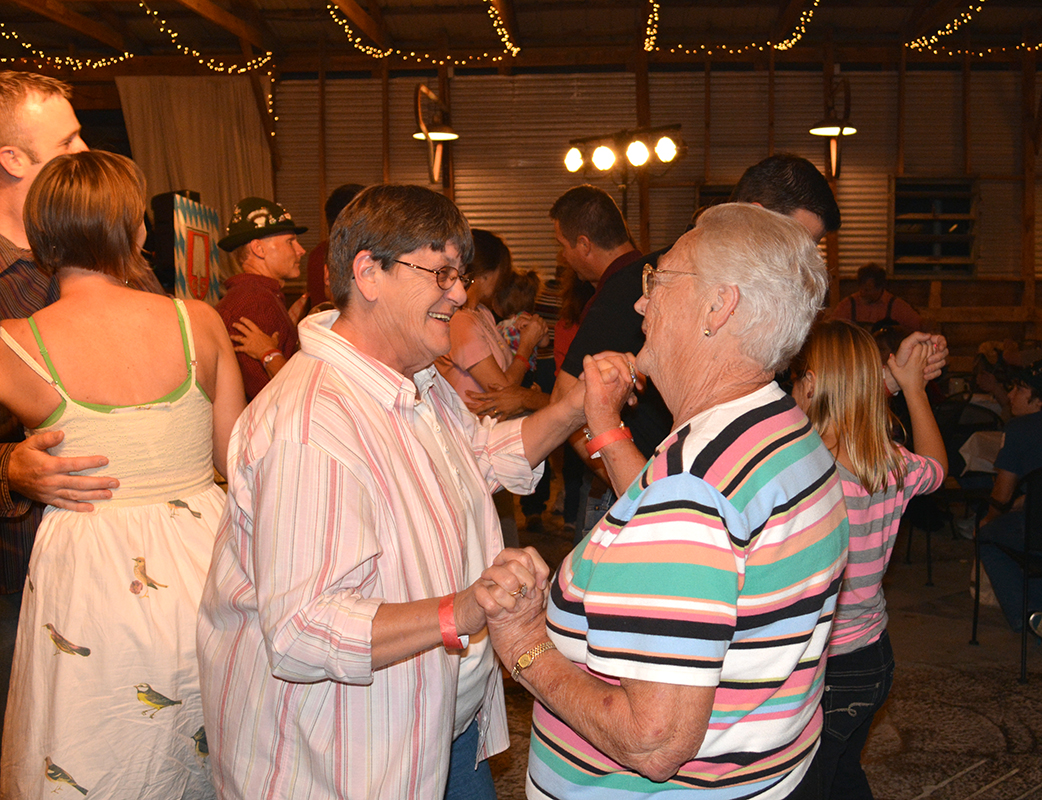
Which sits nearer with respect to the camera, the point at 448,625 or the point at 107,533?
the point at 448,625

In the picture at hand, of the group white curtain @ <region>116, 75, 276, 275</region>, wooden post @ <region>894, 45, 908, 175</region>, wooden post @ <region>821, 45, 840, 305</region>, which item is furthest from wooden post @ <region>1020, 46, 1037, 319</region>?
white curtain @ <region>116, 75, 276, 275</region>

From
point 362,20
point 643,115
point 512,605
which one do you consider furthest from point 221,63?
point 512,605

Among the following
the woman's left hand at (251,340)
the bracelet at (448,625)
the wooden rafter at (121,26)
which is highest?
the wooden rafter at (121,26)

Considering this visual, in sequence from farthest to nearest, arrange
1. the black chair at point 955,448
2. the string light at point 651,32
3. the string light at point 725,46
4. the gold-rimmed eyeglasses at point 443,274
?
the string light at point 725,46, the string light at point 651,32, the black chair at point 955,448, the gold-rimmed eyeglasses at point 443,274

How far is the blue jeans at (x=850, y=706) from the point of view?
225 centimetres

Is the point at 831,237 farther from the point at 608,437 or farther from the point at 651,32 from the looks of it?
the point at 608,437

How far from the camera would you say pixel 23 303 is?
2.17 metres

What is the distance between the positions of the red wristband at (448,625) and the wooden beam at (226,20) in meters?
9.48

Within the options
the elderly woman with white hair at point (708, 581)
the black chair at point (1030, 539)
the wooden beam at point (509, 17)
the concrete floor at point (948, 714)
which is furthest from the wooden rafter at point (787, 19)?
the elderly woman with white hair at point (708, 581)

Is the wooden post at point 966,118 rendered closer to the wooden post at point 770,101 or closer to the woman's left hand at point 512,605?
the wooden post at point 770,101

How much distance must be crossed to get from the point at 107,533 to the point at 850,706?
194 centimetres

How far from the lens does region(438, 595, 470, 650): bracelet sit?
4.49 feet

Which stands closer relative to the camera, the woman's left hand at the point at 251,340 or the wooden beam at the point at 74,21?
the woman's left hand at the point at 251,340

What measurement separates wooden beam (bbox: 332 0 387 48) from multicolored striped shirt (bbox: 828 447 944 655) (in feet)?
30.1
